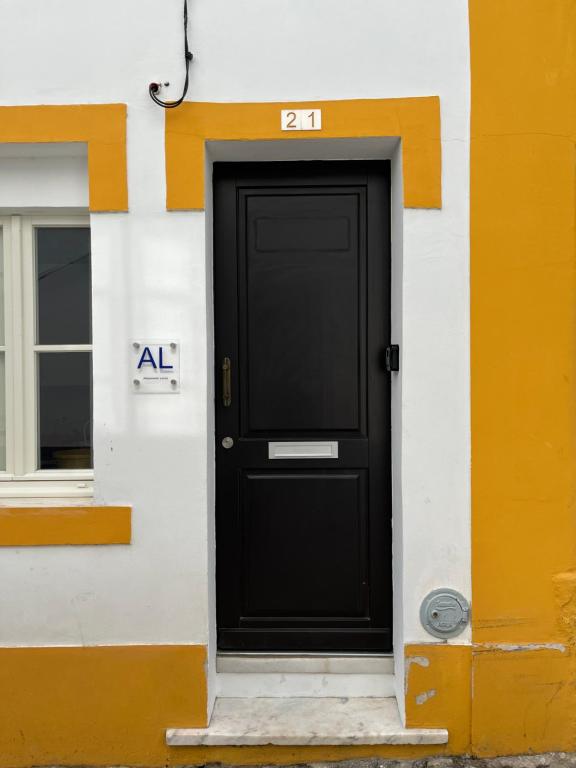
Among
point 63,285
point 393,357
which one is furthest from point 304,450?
point 63,285

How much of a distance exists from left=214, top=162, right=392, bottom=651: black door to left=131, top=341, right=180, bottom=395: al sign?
319 mm

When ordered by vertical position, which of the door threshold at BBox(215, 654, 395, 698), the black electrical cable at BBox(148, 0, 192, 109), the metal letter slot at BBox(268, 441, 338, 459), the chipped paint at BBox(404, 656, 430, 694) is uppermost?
the black electrical cable at BBox(148, 0, 192, 109)

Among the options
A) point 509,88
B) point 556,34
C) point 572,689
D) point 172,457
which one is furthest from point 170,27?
point 572,689

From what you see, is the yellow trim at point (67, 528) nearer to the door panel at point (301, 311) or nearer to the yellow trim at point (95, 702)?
the yellow trim at point (95, 702)

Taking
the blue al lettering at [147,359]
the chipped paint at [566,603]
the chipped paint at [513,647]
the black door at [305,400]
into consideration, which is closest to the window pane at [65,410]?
the blue al lettering at [147,359]

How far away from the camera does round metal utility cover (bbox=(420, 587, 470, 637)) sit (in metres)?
2.99

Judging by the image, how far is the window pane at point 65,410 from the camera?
10.8ft

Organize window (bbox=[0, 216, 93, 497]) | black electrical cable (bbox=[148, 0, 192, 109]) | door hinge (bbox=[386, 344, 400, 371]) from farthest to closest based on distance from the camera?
1. window (bbox=[0, 216, 93, 497])
2. door hinge (bbox=[386, 344, 400, 371])
3. black electrical cable (bbox=[148, 0, 192, 109])

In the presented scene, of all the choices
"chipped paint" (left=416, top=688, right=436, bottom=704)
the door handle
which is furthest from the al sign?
"chipped paint" (left=416, top=688, right=436, bottom=704)

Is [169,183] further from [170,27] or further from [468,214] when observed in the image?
[468,214]

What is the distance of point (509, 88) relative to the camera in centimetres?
297

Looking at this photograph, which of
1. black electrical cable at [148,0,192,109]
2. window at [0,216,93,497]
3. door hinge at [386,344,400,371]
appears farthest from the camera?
window at [0,216,93,497]

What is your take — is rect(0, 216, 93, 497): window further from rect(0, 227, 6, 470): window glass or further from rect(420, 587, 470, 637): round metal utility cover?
rect(420, 587, 470, 637): round metal utility cover

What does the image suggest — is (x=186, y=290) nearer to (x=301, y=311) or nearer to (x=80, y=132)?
(x=301, y=311)
